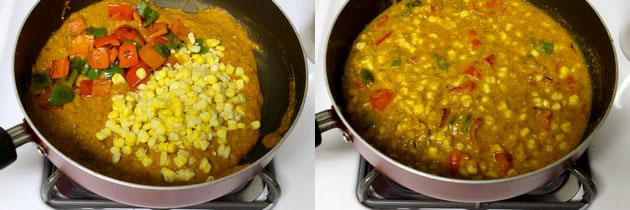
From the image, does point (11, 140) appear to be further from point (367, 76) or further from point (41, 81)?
point (367, 76)

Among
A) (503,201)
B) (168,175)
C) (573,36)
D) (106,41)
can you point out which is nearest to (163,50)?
(106,41)

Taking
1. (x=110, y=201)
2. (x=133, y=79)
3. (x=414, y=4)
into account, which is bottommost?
(x=110, y=201)

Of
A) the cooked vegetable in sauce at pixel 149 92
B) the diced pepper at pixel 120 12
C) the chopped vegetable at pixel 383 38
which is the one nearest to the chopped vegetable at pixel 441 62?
the chopped vegetable at pixel 383 38

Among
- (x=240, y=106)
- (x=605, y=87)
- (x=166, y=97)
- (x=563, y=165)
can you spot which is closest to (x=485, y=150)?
(x=563, y=165)

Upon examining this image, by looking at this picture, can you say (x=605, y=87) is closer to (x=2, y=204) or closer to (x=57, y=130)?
(x=57, y=130)

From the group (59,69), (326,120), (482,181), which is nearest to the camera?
(482,181)

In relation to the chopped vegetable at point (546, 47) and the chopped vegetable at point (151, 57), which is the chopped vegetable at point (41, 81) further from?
the chopped vegetable at point (546, 47)
